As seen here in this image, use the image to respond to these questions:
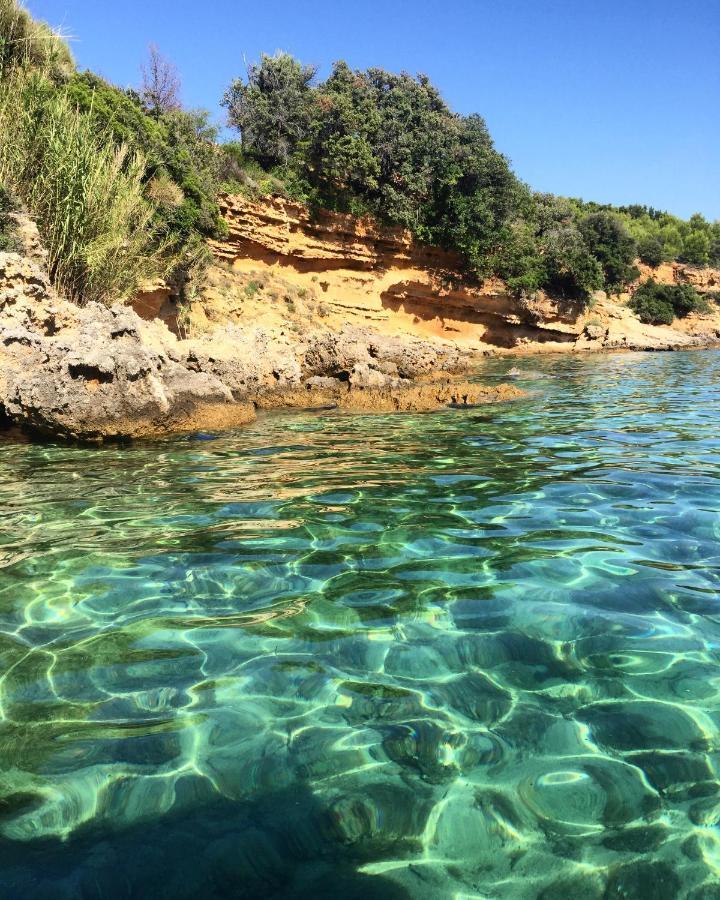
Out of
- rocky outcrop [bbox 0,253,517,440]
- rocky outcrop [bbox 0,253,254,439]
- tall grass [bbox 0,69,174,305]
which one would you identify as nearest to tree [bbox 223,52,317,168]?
tall grass [bbox 0,69,174,305]

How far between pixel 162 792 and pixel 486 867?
Answer: 98 centimetres

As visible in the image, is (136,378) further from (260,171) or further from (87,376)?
(260,171)

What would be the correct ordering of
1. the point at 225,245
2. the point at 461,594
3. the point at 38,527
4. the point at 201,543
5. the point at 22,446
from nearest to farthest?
1. the point at 461,594
2. the point at 201,543
3. the point at 38,527
4. the point at 22,446
5. the point at 225,245

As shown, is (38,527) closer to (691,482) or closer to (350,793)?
(350,793)

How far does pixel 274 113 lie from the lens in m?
26.5

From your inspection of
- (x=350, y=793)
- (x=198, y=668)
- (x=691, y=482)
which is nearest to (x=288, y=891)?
(x=350, y=793)

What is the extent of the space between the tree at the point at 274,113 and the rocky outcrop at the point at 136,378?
16821mm

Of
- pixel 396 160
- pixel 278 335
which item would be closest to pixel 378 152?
pixel 396 160

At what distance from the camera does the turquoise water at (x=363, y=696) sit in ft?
5.49

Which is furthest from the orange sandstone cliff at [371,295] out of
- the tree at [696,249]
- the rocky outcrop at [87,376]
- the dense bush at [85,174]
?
the tree at [696,249]

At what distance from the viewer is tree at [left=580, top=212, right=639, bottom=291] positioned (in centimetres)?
3244

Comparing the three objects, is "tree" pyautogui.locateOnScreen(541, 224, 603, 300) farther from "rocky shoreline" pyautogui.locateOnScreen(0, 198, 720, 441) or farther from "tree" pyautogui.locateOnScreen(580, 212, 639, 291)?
"tree" pyautogui.locateOnScreen(580, 212, 639, 291)

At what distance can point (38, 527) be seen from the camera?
14.2 ft

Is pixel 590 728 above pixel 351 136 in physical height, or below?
below
